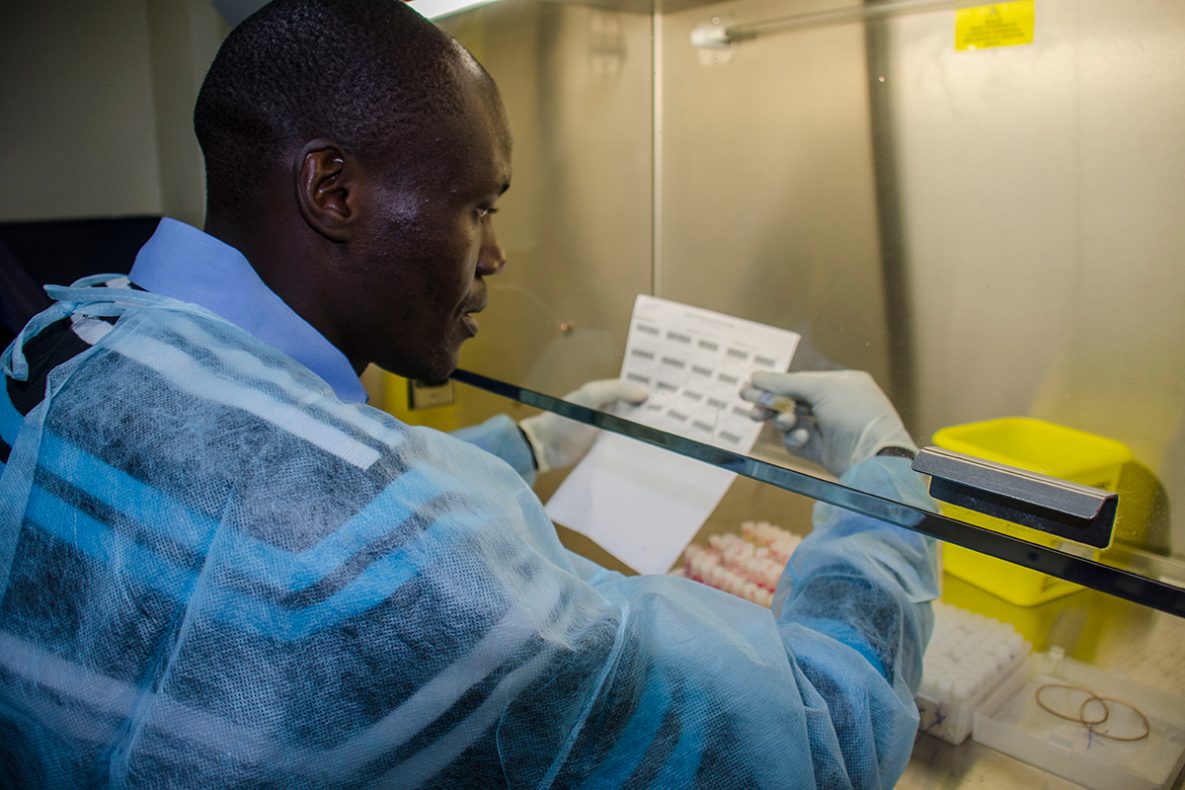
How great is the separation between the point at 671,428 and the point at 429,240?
51cm

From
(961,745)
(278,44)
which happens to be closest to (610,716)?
(961,745)

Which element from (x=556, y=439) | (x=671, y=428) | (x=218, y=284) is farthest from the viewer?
(x=556, y=439)

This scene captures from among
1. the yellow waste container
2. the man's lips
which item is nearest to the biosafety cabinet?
the yellow waste container

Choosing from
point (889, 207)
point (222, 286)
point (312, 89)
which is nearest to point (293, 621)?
point (222, 286)

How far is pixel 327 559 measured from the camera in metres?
0.52

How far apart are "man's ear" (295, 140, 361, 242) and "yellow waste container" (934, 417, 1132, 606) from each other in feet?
2.03

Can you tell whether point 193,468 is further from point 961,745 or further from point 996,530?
point 961,745

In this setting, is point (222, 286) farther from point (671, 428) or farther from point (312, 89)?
point (671, 428)

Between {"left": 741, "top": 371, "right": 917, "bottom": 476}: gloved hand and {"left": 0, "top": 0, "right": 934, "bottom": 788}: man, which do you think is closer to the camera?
{"left": 0, "top": 0, "right": 934, "bottom": 788}: man

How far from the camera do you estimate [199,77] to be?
4.00 feet

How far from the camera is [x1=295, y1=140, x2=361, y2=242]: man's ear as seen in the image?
0.75 meters

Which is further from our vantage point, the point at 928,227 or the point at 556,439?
the point at 556,439

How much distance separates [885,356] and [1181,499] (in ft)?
1.02

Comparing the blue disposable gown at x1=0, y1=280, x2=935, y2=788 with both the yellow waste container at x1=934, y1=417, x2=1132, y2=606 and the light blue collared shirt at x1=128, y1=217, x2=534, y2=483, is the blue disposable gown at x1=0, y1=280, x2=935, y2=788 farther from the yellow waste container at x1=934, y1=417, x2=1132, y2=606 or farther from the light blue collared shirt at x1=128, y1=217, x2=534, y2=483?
the yellow waste container at x1=934, y1=417, x2=1132, y2=606
